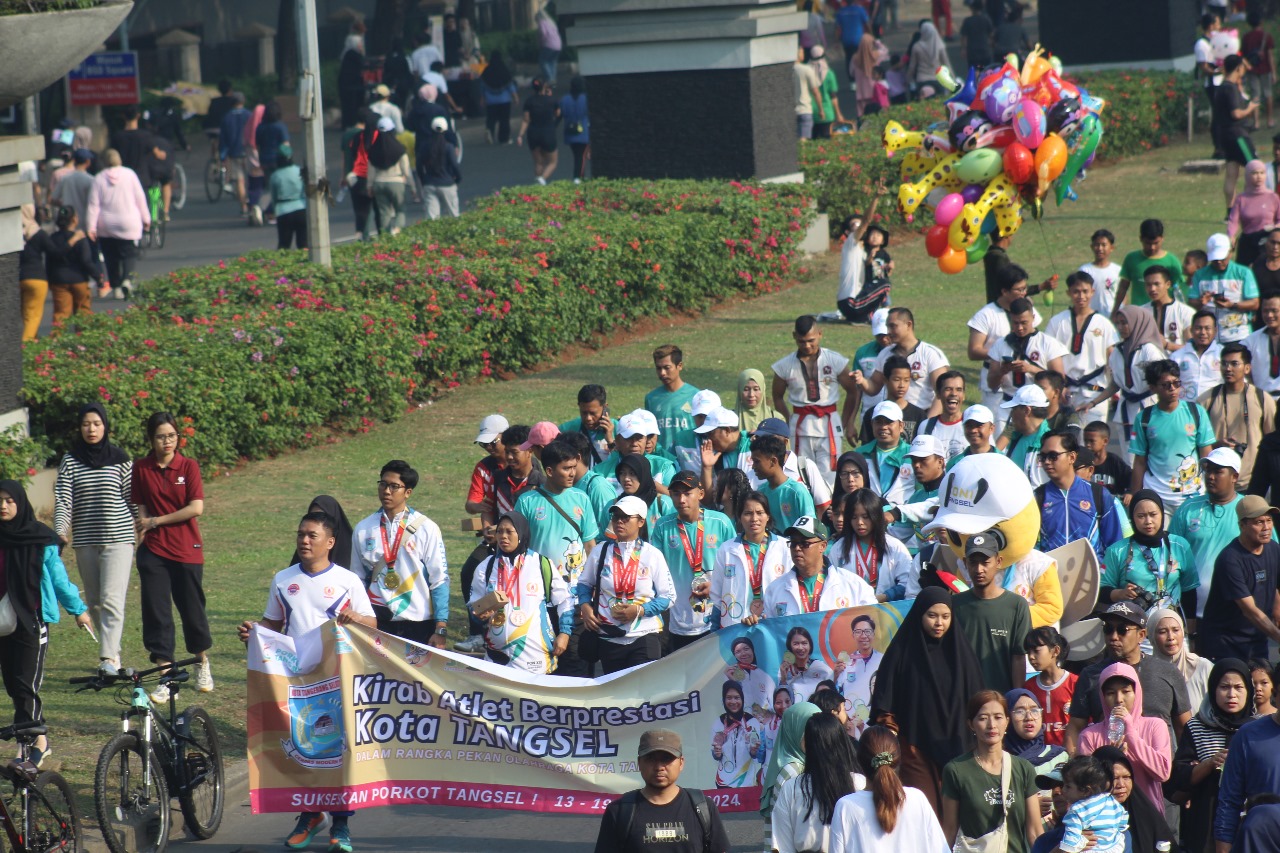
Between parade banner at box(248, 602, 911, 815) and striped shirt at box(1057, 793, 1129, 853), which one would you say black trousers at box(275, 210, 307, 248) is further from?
striped shirt at box(1057, 793, 1129, 853)

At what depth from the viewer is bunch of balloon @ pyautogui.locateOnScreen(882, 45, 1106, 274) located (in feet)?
48.5

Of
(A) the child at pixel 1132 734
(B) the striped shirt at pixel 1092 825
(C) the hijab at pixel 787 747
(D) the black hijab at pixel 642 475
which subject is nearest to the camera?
(B) the striped shirt at pixel 1092 825

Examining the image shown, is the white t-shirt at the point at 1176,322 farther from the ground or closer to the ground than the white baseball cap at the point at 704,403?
farther from the ground

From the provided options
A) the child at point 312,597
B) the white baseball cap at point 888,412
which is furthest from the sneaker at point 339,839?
the white baseball cap at point 888,412

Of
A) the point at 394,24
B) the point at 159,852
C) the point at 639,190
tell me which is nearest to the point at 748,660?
the point at 159,852

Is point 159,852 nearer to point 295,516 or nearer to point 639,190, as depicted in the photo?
point 295,516

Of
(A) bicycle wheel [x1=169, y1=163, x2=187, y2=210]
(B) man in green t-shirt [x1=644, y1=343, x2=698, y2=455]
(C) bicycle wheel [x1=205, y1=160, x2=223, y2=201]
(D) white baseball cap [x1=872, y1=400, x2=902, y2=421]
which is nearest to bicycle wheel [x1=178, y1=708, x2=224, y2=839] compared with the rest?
(B) man in green t-shirt [x1=644, y1=343, x2=698, y2=455]

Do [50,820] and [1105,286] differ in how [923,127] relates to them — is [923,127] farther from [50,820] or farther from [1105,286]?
[50,820]

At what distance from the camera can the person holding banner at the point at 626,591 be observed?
31.1 ft

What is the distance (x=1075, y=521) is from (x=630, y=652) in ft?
8.66

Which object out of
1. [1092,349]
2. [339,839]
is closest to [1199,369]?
[1092,349]

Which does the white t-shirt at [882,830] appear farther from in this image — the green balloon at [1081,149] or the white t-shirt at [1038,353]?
the green balloon at [1081,149]

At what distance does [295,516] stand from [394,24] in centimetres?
3231

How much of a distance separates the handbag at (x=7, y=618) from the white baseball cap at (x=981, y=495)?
5.04 m
